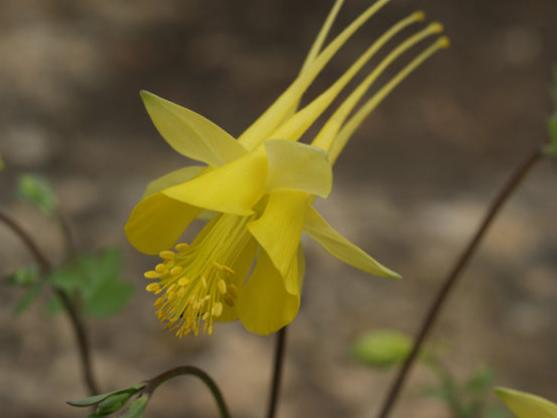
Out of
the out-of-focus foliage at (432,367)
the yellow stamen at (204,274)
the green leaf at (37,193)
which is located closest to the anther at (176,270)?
the yellow stamen at (204,274)

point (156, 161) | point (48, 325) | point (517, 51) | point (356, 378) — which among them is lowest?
point (48, 325)

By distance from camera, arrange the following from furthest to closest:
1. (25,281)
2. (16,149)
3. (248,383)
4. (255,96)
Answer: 1. (255,96)
2. (16,149)
3. (248,383)
4. (25,281)

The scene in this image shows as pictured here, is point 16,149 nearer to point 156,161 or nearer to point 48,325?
point 156,161

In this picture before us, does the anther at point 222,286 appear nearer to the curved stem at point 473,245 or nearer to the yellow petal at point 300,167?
the yellow petal at point 300,167

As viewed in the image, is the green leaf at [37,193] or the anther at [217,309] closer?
the anther at [217,309]

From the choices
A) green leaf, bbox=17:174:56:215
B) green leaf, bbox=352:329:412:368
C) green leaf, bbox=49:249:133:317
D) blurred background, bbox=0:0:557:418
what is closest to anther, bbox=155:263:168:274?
green leaf, bbox=49:249:133:317

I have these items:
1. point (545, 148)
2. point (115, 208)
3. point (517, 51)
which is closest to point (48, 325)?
point (115, 208)
